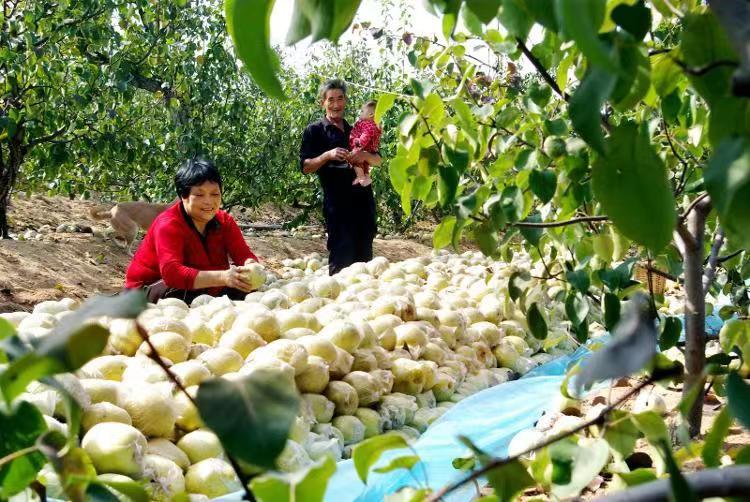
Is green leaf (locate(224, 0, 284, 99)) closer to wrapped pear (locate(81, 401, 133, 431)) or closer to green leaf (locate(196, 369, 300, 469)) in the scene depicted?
green leaf (locate(196, 369, 300, 469))

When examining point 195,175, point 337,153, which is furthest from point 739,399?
point 337,153

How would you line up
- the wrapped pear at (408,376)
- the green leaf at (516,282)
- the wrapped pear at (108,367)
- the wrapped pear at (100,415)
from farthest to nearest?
the wrapped pear at (408,376)
the wrapped pear at (108,367)
the wrapped pear at (100,415)
the green leaf at (516,282)

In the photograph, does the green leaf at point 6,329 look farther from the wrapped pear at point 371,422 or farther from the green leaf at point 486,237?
the wrapped pear at point 371,422

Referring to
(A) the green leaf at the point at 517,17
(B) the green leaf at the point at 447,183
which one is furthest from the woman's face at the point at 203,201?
(A) the green leaf at the point at 517,17

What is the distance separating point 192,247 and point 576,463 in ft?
11.9

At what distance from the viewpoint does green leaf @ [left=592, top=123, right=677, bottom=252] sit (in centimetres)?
53

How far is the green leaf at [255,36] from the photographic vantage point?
43 centimetres

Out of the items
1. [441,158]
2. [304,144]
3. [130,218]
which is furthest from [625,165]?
[130,218]

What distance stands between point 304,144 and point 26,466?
17.2ft

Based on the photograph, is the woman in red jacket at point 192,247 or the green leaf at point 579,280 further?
the woman in red jacket at point 192,247

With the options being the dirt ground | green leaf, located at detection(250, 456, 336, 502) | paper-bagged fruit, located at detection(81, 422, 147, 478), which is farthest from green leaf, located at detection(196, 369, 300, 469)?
the dirt ground

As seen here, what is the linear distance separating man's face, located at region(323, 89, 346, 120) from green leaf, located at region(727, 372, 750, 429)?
5.34 m

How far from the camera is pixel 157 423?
211 centimetres

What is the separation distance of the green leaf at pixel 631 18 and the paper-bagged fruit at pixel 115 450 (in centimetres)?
164
